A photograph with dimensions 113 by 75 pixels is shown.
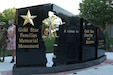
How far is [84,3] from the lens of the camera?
44.7m

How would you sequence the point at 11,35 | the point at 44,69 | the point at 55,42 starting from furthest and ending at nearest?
the point at 11,35
the point at 55,42
the point at 44,69

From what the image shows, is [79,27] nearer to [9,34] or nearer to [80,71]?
[80,71]

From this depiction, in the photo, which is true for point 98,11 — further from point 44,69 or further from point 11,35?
point 44,69

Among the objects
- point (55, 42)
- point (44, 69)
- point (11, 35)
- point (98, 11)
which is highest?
point (98, 11)

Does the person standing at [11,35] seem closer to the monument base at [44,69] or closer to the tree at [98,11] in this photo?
the monument base at [44,69]

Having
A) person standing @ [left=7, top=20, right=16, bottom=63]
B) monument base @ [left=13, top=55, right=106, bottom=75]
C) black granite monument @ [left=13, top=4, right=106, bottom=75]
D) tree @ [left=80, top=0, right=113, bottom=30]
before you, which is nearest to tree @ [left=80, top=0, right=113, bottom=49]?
tree @ [left=80, top=0, right=113, bottom=30]

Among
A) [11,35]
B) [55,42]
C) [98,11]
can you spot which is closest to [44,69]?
[55,42]

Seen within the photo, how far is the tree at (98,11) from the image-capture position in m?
43.0

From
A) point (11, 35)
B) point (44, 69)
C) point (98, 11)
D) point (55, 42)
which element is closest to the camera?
point (44, 69)

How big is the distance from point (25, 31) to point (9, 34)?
8.82ft

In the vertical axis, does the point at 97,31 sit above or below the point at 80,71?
above

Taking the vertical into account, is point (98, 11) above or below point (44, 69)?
above

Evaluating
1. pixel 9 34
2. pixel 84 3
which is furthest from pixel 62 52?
pixel 84 3

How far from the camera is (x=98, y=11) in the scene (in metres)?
43.4
